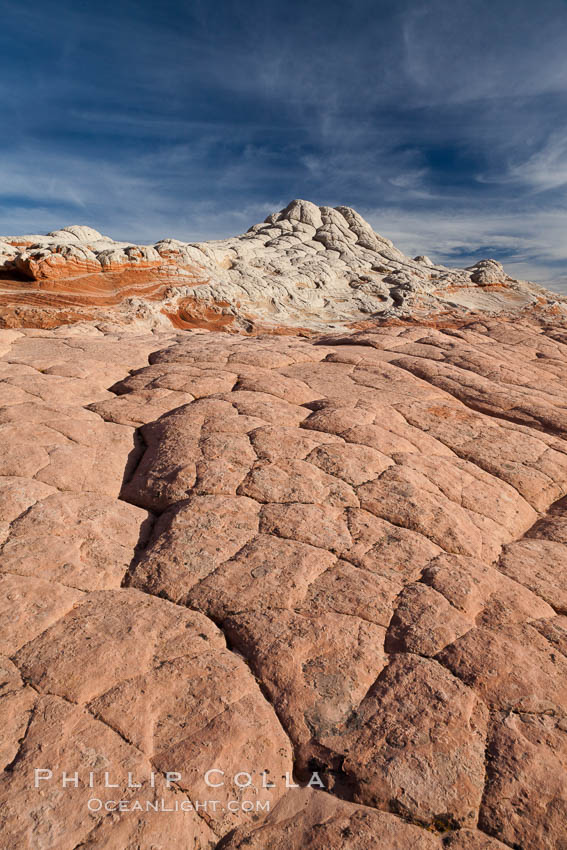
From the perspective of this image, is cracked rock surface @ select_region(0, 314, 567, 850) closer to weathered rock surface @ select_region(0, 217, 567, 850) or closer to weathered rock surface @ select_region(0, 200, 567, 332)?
weathered rock surface @ select_region(0, 217, 567, 850)

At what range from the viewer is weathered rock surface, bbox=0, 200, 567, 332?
723 inches

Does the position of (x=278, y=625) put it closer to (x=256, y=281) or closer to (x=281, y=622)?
(x=281, y=622)

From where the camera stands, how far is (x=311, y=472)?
173 inches

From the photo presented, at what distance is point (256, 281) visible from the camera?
2741cm

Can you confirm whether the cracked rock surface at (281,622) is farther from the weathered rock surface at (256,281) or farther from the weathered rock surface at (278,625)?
the weathered rock surface at (256,281)

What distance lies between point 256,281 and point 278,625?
26555mm

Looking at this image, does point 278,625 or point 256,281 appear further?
point 256,281

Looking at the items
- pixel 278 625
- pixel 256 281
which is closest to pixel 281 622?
pixel 278 625

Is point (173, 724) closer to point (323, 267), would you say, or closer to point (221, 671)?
point (221, 671)

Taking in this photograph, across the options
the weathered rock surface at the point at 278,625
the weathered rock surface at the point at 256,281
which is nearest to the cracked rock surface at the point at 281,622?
the weathered rock surface at the point at 278,625

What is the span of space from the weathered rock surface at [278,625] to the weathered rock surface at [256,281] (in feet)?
45.4

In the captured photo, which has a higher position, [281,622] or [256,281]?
[256,281]

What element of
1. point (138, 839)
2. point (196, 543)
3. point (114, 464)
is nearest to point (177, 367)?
point (114, 464)

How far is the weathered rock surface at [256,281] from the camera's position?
18.4 m
